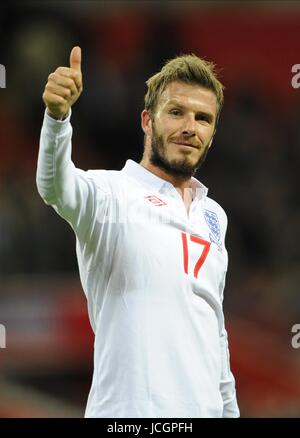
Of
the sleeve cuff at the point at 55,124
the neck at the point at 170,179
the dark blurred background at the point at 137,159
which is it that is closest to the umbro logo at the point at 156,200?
the neck at the point at 170,179

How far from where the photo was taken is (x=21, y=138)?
17.3 ft

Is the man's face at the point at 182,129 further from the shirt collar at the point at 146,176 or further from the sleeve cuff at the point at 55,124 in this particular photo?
the sleeve cuff at the point at 55,124

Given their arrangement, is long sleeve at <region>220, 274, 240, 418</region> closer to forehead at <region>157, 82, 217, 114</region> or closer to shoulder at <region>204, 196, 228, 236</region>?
shoulder at <region>204, 196, 228, 236</region>

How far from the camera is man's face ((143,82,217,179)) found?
7.66ft

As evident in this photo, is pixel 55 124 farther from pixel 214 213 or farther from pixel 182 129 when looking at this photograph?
pixel 214 213

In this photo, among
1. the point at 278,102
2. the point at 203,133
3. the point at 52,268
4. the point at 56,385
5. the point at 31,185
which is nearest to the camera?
the point at 203,133

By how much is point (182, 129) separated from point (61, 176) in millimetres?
512

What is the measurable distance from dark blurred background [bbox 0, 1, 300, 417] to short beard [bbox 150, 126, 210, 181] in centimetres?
233

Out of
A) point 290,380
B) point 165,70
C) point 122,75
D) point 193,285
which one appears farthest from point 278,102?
point 193,285

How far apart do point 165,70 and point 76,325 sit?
2380mm

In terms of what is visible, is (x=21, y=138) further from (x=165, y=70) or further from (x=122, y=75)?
(x=165, y=70)

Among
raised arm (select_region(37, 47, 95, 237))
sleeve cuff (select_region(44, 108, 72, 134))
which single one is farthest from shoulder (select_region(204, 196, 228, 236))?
sleeve cuff (select_region(44, 108, 72, 134))

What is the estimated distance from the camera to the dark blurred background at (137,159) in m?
4.52

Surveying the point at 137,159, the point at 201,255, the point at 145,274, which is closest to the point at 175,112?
the point at 201,255
